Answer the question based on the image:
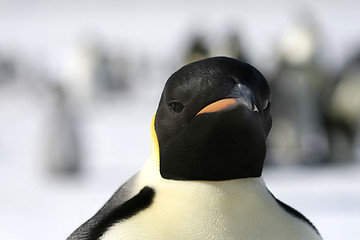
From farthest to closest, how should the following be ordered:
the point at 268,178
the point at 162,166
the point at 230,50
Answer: the point at 230,50
the point at 268,178
the point at 162,166

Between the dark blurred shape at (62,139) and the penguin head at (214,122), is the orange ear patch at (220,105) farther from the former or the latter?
the dark blurred shape at (62,139)

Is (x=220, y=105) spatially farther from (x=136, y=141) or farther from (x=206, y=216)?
(x=136, y=141)

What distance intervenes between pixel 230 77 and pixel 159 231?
15.4 inches

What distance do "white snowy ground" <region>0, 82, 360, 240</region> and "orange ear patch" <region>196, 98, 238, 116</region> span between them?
3.96 m

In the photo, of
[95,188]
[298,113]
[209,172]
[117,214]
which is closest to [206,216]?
[209,172]

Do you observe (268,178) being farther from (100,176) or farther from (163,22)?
(163,22)

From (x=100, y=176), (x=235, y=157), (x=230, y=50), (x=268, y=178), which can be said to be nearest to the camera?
(x=235, y=157)

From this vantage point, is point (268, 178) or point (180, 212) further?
point (268, 178)

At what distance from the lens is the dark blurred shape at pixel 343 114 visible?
9.10 m

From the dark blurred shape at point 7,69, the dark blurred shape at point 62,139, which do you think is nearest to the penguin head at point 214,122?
the dark blurred shape at point 62,139

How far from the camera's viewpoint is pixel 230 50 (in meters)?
9.80

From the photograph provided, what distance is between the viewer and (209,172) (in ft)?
4.98

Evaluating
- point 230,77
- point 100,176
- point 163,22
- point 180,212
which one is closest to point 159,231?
point 180,212

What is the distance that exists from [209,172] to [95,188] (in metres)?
6.64
